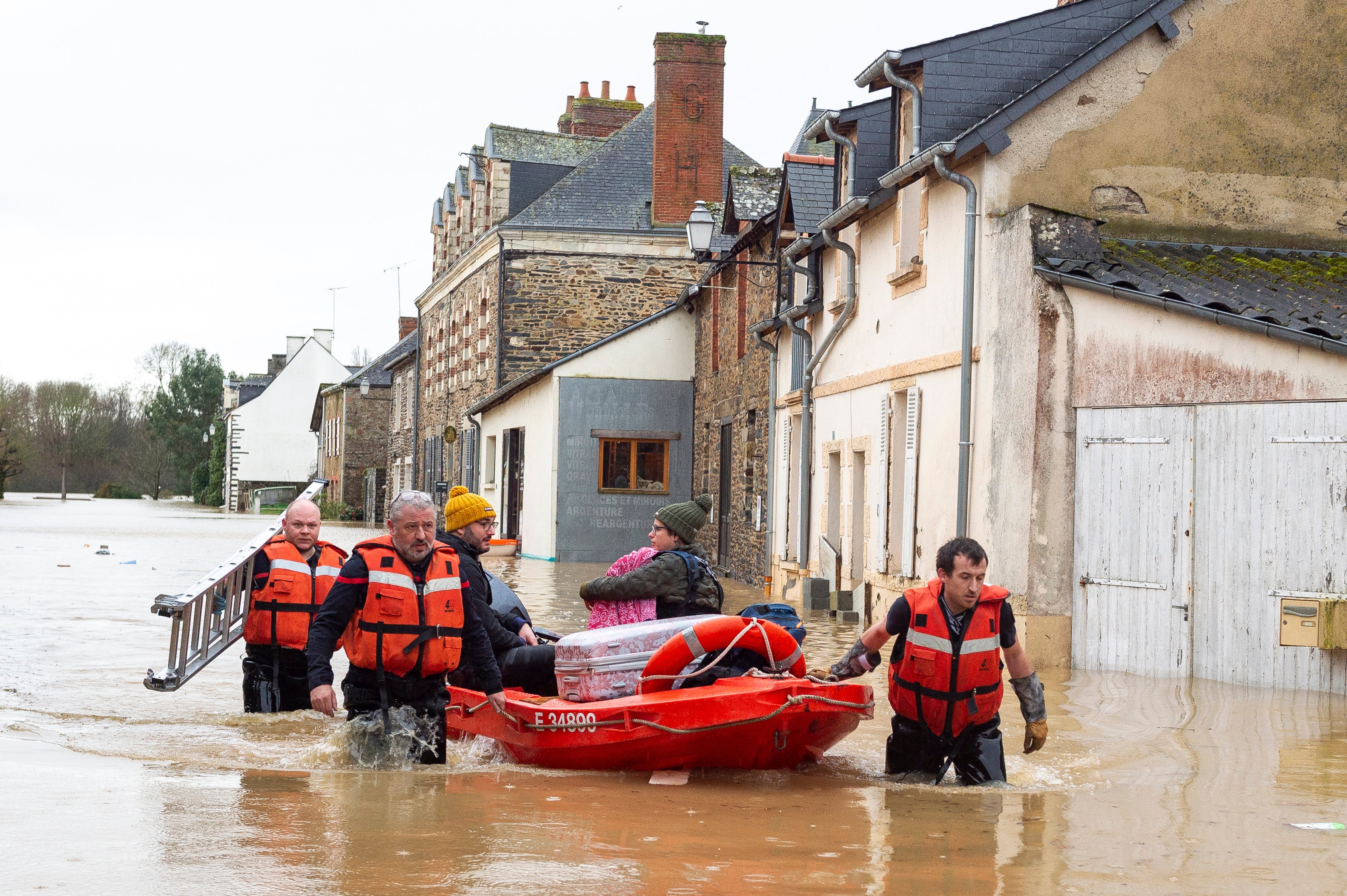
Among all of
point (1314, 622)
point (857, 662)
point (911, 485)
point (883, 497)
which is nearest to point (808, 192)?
point (883, 497)

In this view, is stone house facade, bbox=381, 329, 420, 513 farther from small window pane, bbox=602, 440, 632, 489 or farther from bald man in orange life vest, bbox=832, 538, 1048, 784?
bald man in orange life vest, bbox=832, 538, 1048, 784

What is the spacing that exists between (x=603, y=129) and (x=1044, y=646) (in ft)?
91.8

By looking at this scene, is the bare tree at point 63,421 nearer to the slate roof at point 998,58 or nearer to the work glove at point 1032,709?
the slate roof at point 998,58

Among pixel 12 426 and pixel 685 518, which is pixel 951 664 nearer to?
pixel 685 518

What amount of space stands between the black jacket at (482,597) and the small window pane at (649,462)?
18.9 metres

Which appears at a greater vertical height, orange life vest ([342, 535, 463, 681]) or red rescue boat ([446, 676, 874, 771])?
orange life vest ([342, 535, 463, 681])

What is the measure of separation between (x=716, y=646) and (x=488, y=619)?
120 centimetres

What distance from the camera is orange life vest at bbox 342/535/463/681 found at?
7074mm

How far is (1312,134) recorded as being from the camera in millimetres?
13359

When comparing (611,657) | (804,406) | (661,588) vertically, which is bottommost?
(611,657)

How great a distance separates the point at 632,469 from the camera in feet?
90.6

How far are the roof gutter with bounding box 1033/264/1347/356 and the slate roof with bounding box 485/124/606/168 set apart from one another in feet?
73.3

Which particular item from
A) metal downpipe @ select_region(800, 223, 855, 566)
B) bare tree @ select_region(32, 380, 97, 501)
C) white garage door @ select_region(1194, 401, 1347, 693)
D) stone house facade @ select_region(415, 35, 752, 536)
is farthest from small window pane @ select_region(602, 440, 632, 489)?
bare tree @ select_region(32, 380, 97, 501)

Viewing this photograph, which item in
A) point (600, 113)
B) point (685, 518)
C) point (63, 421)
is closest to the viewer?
point (685, 518)
